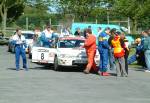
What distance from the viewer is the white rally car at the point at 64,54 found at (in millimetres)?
21484

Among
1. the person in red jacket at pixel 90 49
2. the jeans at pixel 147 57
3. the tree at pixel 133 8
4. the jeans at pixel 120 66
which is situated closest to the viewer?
the jeans at pixel 120 66

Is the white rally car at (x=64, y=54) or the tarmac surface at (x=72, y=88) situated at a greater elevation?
the white rally car at (x=64, y=54)

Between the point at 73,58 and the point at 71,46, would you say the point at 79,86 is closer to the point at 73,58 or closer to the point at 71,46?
the point at 73,58

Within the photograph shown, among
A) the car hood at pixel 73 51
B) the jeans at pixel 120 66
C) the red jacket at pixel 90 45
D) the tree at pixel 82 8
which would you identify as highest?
A: the tree at pixel 82 8

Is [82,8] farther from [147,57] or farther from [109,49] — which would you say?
[109,49]

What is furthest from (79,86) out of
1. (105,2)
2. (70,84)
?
(105,2)

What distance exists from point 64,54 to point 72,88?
20.9 feet

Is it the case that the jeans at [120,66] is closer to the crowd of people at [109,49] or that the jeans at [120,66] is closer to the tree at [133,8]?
the crowd of people at [109,49]

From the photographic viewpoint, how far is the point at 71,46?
22750 mm

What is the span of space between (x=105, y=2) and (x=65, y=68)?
94.4 feet

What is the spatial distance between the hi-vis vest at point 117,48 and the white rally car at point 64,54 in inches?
72.7

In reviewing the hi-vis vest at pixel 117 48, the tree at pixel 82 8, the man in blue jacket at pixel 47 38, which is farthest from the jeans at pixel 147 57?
the tree at pixel 82 8

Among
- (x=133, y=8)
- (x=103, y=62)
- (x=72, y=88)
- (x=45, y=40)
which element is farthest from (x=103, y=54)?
(x=133, y=8)

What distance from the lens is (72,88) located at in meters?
15.3
